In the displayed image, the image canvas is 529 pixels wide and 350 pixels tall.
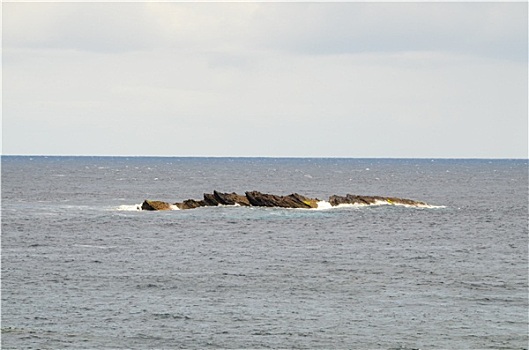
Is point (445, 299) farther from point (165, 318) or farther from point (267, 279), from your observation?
point (165, 318)

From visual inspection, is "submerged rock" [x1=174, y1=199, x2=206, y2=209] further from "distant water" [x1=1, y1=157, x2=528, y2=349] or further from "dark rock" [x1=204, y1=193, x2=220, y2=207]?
"distant water" [x1=1, y1=157, x2=528, y2=349]

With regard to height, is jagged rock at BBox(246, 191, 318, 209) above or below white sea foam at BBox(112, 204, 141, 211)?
above

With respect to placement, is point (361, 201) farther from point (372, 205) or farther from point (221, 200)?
point (221, 200)

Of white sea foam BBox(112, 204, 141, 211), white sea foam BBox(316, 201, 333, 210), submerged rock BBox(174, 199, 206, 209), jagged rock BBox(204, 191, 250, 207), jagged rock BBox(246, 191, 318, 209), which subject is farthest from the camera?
white sea foam BBox(316, 201, 333, 210)

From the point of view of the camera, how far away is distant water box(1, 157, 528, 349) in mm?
36406

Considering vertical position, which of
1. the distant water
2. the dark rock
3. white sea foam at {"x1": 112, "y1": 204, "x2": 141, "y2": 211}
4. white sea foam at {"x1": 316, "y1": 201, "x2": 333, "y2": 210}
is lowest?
the distant water

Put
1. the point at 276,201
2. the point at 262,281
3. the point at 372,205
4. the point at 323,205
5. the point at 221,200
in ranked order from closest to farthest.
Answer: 1. the point at 262,281
2. the point at 221,200
3. the point at 276,201
4. the point at 323,205
5. the point at 372,205

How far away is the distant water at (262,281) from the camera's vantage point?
36.4 m

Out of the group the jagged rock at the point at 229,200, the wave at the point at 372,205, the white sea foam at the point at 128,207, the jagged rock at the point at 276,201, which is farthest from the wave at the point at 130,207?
the wave at the point at 372,205

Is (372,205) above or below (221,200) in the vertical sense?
below

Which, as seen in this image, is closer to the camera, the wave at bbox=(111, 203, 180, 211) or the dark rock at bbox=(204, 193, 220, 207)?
the wave at bbox=(111, 203, 180, 211)

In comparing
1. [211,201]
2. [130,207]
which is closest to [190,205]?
[211,201]

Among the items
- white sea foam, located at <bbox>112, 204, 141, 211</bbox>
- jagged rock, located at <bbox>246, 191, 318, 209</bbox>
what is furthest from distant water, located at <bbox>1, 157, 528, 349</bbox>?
white sea foam, located at <bbox>112, 204, 141, 211</bbox>

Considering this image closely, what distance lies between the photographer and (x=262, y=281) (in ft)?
159
